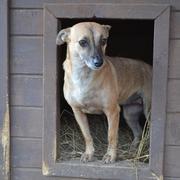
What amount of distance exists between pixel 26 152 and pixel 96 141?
0.69 meters

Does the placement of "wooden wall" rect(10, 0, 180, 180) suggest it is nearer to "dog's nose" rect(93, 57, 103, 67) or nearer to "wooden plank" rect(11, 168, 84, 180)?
"wooden plank" rect(11, 168, 84, 180)

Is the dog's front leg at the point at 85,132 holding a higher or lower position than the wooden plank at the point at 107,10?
lower

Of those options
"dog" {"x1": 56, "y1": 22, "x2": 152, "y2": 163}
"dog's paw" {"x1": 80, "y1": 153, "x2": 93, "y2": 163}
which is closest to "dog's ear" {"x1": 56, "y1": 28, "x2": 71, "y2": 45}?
"dog" {"x1": 56, "y1": 22, "x2": 152, "y2": 163}

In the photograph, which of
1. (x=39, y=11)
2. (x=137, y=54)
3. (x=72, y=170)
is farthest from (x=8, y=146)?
(x=137, y=54)

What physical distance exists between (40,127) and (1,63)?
1.60 ft

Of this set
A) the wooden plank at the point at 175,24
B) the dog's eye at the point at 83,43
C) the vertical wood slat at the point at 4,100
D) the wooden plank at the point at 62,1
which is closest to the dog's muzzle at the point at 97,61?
the dog's eye at the point at 83,43

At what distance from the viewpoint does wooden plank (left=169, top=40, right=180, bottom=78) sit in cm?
282

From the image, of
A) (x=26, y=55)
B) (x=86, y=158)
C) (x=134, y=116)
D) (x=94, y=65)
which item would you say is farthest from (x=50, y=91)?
(x=134, y=116)

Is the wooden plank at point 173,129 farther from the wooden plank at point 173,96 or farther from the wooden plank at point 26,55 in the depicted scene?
the wooden plank at point 26,55

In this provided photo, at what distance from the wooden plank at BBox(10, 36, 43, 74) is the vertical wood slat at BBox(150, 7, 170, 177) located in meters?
0.73

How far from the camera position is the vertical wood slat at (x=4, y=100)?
2928 millimetres

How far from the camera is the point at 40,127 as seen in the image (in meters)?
3.05

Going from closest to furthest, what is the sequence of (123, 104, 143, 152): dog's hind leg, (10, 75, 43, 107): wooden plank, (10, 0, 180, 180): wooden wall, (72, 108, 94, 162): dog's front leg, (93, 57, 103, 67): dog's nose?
(93, 57, 103, 67): dog's nose, (10, 0, 180, 180): wooden wall, (10, 75, 43, 107): wooden plank, (72, 108, 94, 162): dog's front leg, (123, 104, 143, 152): dog's hind leg

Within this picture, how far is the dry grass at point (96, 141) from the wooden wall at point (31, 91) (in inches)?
7.1
